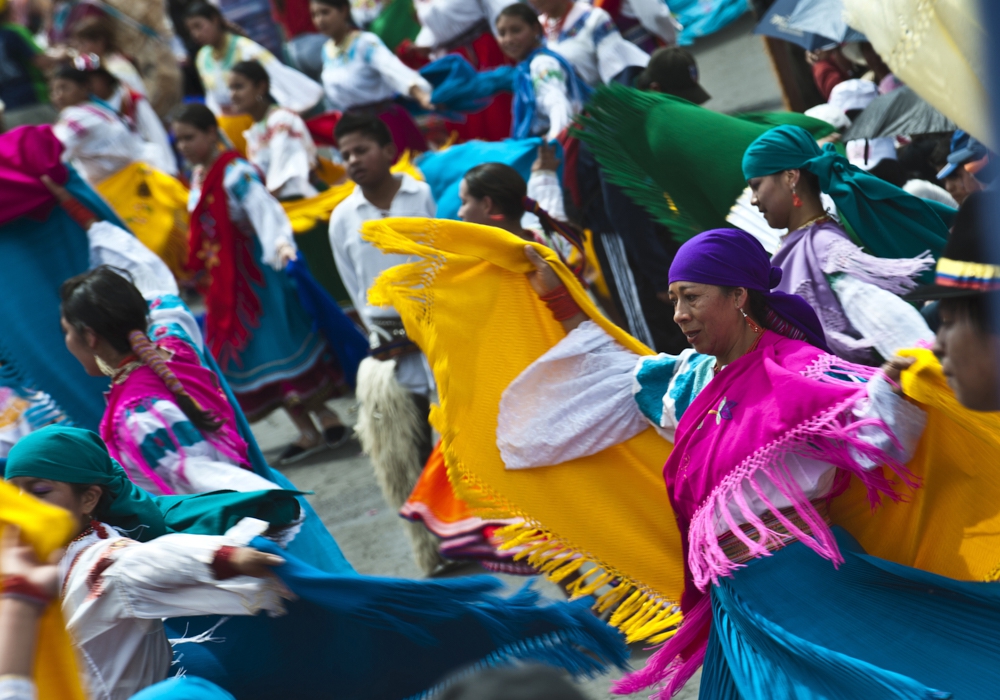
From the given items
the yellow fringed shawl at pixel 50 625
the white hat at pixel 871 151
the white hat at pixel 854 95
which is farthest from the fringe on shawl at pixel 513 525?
the white hat at pixel 854 95

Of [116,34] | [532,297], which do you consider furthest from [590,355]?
[116,34]

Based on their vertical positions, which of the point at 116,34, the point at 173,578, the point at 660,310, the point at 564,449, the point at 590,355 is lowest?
the point at 660,310

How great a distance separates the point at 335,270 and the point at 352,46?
1.43 metres

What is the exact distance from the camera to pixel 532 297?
3.43m

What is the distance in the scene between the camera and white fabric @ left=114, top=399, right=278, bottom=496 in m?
3.26

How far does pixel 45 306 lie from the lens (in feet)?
→ 16.0

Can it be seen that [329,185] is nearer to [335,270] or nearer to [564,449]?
[335,270]

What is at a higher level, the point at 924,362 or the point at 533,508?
the point at 924,362

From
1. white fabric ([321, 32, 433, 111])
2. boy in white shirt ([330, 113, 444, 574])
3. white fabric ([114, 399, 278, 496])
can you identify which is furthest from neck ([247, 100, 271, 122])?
white fabric ([114, 399, 278, 496])

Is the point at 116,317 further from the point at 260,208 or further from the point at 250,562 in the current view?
the point at 260,208

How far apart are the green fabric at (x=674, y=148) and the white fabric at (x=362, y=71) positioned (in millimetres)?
3312

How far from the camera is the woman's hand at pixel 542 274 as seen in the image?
336 cm

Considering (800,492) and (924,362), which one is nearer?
(924,362)

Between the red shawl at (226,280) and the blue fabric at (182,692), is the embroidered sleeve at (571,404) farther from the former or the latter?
the red shawl at (226,280)
